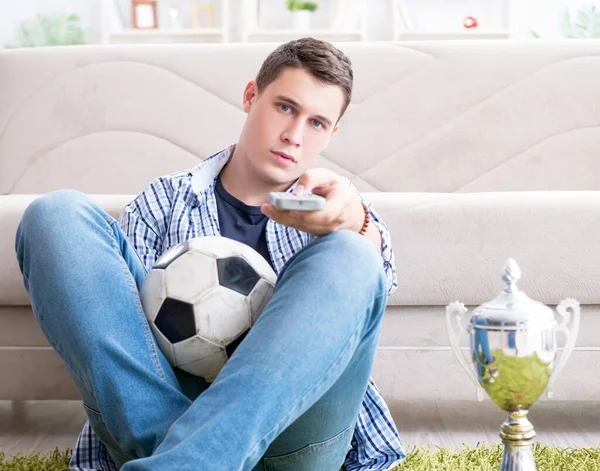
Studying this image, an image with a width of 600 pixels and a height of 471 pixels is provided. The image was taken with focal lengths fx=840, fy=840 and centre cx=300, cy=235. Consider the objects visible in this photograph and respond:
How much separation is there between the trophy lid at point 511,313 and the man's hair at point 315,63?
1.84 feet

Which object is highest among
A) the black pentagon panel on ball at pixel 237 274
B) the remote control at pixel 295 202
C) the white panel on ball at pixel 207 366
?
the remote control at pixel 295 202

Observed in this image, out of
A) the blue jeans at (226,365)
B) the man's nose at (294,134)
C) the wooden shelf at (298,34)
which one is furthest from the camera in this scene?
the wooden shelf at (298,34)

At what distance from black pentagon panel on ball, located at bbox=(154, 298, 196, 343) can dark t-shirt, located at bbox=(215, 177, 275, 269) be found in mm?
294

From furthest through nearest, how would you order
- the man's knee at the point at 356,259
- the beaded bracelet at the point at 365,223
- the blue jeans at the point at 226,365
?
the beaded bracelet at the point at 365,223 → the man's knee at the point at 356,259 → the blue jeans at the point at 226,365

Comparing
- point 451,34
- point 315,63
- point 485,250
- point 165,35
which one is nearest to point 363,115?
point 485,250

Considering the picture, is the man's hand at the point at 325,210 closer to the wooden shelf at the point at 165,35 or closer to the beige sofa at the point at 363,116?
the beige sofa at the point at 363,116

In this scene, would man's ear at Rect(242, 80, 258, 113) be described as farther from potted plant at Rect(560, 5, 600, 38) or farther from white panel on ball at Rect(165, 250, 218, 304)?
potted plant at Rect(560, 5, 600, 38)

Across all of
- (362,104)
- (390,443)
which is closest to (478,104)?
(362,104)

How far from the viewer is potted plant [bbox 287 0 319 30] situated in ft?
14.1

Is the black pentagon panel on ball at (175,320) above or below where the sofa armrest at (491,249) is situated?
above

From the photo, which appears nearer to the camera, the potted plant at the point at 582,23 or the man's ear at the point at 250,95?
the man's ear at the point at 250,95

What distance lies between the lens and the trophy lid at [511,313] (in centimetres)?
92

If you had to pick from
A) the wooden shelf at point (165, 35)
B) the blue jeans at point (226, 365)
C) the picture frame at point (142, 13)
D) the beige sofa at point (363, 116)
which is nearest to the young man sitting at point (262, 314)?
the blue jeans at point (226, 365)

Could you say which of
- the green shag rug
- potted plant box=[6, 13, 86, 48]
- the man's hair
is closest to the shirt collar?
the man's hair
